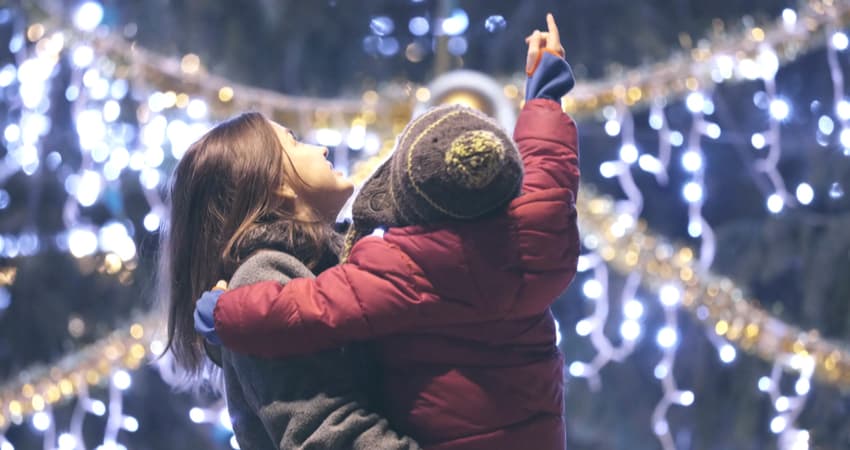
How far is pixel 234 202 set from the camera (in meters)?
1.17

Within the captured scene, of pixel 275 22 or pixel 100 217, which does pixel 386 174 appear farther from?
pixel 100 217

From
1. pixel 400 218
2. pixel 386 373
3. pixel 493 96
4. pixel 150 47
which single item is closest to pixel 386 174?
pixel 400 218

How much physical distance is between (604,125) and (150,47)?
1.02 meters

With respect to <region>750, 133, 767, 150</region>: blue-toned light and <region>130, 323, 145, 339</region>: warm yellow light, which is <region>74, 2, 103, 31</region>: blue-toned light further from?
<region>750, 133, 767, 150</region>: blue-toned light

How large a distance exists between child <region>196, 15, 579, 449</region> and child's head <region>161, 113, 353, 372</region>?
3.9 inches

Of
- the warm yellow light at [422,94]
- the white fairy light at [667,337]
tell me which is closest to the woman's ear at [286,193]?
the warm yellow light at [422,94]

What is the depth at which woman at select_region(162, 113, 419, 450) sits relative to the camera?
106cm

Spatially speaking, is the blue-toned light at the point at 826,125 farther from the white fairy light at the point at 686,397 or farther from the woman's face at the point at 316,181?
the woman's face at the point at 316,181

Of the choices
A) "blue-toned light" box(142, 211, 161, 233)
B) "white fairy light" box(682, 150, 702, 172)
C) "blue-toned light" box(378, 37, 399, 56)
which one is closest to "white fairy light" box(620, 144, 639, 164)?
"white fairy light" box(682, 150, 702, 172)

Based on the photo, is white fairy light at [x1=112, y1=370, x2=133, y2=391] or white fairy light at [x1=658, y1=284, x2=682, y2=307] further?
white fairy light at [x1=112, y1=370, x2=133, y2=391]

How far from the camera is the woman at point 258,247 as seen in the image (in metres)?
1.06

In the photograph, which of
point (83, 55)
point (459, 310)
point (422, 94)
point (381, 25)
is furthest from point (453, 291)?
point (381, 25)

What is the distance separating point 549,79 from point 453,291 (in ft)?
0.81

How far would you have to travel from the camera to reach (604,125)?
2.50m
